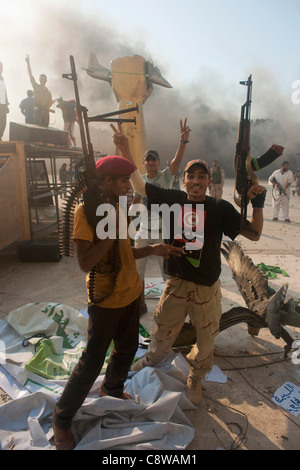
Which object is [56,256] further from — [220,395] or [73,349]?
[220,395]

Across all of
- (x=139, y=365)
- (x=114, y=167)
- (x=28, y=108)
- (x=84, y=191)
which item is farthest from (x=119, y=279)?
(x=28, y=108)

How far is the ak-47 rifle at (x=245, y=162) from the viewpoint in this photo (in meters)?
2.23

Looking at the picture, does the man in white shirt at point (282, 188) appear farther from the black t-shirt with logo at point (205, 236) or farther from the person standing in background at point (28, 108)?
the black t-shirt with logo at point (205, 236)

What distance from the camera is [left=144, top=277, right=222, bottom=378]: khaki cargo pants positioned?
236cm

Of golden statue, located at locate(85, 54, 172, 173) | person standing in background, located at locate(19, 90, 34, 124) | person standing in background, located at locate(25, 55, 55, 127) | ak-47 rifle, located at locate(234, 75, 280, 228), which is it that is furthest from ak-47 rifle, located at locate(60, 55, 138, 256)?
person standing in background, located at locate(19, 90, 34, 124)

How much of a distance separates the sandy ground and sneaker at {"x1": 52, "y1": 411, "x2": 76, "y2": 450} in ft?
2.68

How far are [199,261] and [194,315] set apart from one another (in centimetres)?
45

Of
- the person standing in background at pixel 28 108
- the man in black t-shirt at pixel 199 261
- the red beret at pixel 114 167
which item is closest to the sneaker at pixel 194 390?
the man in black t-shirt at pixel 199 261

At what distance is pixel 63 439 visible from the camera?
2000 mm

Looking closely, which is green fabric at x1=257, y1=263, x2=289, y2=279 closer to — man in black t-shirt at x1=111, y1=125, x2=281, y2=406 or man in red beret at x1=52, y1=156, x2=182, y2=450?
man in black t-shirt at x1=111, y1=125, x2=281, y2=406

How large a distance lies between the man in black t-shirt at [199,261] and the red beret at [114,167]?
640mm

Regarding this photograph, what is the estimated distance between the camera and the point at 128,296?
204 cm
